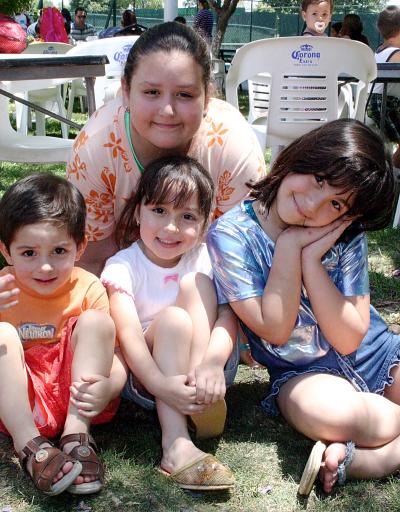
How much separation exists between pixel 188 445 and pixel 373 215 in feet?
2.76

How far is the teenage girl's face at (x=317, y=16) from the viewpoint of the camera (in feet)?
19.7

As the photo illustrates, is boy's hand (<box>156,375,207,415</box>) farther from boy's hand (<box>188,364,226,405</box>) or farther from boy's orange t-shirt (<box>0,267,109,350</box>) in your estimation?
boy's orange t-shirt (<box>0,267,109,350</box>)

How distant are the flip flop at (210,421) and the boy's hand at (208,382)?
7 cm

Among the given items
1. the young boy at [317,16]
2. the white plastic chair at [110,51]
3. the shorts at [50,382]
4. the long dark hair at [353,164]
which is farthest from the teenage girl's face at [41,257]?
the young boy at [317,16]

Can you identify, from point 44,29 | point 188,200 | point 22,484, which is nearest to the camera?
point 22,484

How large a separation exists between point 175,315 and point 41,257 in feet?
1.38

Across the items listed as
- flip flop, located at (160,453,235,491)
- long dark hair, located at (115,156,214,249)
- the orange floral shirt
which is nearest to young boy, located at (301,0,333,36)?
the orange floral shirt

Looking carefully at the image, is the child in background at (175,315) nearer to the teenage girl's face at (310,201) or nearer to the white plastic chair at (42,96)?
the teenage girl's face at (310,201)

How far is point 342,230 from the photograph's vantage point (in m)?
1.98

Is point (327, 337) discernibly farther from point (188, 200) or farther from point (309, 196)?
point (188, 200)

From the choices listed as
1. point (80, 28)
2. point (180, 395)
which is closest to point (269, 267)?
point (180, 395)

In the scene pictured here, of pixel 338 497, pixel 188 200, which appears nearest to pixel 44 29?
pixel 188 200

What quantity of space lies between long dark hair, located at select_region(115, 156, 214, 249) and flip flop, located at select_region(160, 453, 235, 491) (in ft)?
2.58

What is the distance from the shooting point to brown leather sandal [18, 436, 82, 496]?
164 cm
